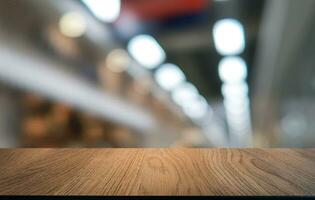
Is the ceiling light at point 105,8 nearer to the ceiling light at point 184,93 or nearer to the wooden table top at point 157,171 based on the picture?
the wooden table top at point 157,171

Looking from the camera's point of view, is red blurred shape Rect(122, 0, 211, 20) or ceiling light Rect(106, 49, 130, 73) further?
ceiling light Rect(106, 49, 130, 73)

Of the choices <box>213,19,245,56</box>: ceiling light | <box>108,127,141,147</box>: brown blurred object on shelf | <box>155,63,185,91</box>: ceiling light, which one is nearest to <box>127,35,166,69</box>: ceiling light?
<box>155,63,185,91</box>: ceiling light

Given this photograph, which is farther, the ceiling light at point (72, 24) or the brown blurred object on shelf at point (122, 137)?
the brown blurred object on shelf at point (122, 137)

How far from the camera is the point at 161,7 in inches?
115

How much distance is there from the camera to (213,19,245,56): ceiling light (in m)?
3.89

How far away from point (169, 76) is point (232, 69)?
1240 mm

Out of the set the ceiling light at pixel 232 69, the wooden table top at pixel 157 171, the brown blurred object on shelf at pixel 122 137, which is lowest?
the wooden table top at pixel 157 171

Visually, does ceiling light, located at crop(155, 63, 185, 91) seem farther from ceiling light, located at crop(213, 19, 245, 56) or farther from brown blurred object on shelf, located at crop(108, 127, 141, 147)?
brown blurred object on shelf, located at crop(108, 127, 141, 147)

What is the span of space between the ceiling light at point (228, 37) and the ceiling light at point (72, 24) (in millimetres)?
1598

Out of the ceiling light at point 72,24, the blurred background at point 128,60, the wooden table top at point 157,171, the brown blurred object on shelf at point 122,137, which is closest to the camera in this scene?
the wooden table top at point 157,171

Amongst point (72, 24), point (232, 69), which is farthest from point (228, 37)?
point (72, 24)

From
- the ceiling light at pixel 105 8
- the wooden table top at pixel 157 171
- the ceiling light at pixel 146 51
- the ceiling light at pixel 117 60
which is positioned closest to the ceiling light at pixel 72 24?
the ceiling light at pixel 105 8

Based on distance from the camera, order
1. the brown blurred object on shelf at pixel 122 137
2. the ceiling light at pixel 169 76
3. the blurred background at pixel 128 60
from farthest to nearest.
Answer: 1. the ceiling light at pixel 169 76
2. the brown blurred object on shelf at pixel 122 137
3. the blurred background at pixel 128 60

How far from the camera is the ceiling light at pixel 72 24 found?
2.78 m
